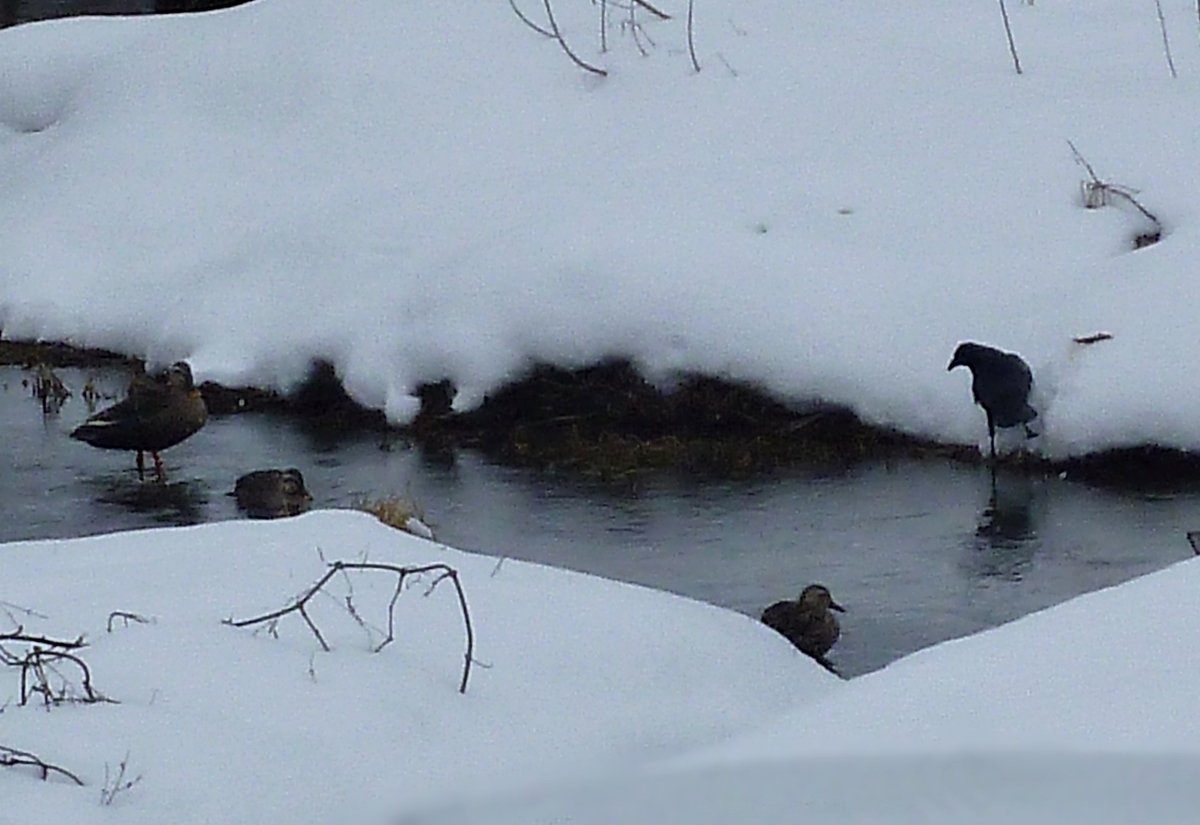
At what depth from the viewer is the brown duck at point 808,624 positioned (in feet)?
22.1

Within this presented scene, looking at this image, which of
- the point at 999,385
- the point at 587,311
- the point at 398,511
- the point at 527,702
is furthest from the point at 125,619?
the point at 587,311

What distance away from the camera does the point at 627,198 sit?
11.9m

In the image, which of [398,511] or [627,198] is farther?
[627,198]

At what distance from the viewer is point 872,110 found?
508 inches

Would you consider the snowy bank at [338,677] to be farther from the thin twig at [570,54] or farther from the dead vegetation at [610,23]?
the dead vegetation at [610,23]

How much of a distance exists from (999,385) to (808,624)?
2790 millimetres

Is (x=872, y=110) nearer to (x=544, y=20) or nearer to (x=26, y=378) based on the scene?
(x=544, y=20)

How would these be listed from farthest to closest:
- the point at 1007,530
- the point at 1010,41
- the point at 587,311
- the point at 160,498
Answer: the point at 1010,41 < the point at 587,311 < the point at 160,498 < the point at 1007,530

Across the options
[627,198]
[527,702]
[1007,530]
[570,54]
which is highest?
[570,54]

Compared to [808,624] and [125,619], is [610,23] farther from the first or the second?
[125,619]

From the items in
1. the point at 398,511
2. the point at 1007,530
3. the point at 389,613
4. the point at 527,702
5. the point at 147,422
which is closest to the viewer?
the point at 527,702

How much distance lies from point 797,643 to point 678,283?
14.6 ft

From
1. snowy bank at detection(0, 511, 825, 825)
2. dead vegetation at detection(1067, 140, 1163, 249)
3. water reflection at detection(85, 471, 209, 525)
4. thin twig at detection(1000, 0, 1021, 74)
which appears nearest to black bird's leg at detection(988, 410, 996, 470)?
dead vegetation at detection(1067, 140, 1163, 249)

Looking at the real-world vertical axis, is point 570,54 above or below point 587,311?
above
